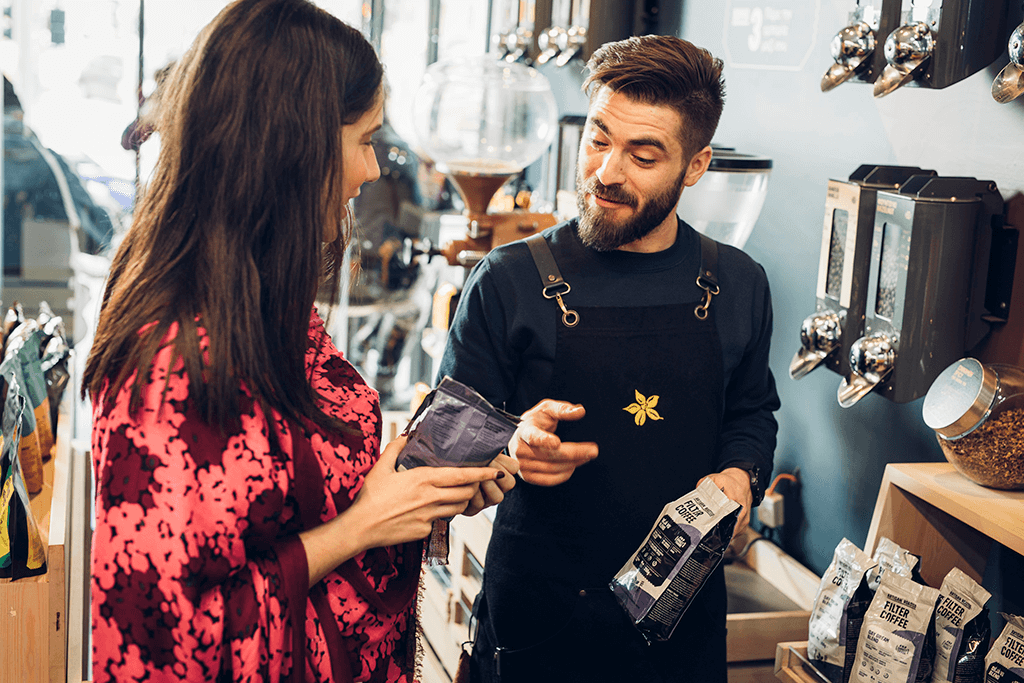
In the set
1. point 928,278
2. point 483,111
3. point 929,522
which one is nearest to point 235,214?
point 928,278

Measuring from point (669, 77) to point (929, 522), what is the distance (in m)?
0.88

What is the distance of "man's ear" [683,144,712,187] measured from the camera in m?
1.83

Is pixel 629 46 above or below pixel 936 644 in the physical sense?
above

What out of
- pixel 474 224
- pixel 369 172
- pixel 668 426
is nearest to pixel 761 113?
pixel 474 224

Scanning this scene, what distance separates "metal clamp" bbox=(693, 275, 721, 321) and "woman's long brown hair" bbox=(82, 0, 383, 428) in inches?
32.5

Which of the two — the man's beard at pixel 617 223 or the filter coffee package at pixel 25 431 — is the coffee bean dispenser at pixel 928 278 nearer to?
the man's beard at pixel 617 223

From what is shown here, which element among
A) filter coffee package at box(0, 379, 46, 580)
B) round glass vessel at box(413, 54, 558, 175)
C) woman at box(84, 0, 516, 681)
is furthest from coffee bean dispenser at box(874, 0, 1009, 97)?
filter coffee package at box(0, 379, 46, 580)

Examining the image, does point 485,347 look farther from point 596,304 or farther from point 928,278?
point 928,278

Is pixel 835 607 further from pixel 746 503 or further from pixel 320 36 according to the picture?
pixel 320 36

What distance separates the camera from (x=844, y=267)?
177 cm

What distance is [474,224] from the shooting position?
8.72 feet

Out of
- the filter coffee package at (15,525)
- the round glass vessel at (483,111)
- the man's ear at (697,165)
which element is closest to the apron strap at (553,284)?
the man's ear at (697,165)

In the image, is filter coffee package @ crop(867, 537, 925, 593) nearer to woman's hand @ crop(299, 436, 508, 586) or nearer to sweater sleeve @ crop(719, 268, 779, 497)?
sweater sleeve @ crop(719, 268, 779, 497)

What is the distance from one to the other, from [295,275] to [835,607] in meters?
1.05
